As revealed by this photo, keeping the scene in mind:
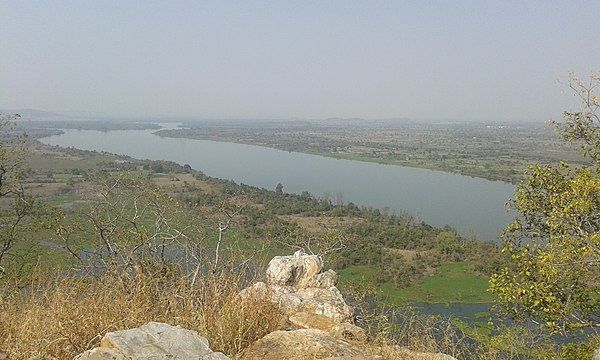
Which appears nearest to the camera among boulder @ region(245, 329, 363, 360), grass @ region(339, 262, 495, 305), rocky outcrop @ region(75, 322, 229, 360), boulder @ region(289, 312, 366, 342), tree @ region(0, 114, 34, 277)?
rocky outcrop @ region(75, 322, 229, 360)

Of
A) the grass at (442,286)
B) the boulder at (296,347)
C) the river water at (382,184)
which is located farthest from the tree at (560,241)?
the river water at (382,184)

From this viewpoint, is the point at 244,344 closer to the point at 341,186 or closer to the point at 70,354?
the point at 70,354

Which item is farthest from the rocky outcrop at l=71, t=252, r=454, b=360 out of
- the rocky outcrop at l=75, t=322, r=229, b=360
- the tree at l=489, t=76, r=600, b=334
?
the tree at l=489, t=76, r=600, b=334

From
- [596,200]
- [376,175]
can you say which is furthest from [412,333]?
[376,175]

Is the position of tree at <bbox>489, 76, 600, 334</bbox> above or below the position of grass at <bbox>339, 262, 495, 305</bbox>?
above

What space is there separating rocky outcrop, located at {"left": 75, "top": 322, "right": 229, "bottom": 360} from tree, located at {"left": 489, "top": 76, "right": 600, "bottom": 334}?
3597mm

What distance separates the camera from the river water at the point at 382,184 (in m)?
51.4

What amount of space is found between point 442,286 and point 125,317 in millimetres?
34507

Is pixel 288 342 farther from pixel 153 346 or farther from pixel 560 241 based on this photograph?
pixel 560 241

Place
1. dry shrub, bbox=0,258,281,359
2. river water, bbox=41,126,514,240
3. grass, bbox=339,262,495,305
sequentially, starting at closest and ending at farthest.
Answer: dry shrub, bbox=0,258,281,359
grass, bbox=339,262,495,305
river water, bbox=41,126,514,240

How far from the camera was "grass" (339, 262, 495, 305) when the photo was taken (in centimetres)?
3170

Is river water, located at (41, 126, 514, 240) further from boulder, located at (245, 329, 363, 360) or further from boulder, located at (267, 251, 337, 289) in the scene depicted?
boulder, located at (245, 329, 363, 360)

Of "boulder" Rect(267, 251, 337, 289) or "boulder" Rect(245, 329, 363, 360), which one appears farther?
"boulder" Rect(267, 251, 337, 289)

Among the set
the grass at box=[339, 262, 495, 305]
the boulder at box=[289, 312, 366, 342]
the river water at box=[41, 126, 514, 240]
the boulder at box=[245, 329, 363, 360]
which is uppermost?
the boulder at box=[245, 329, 363, 360]
